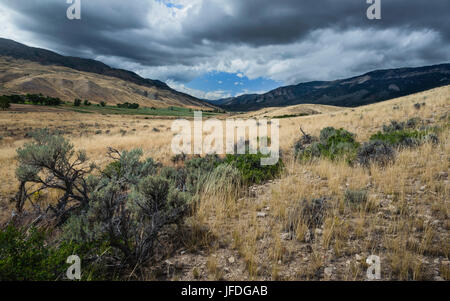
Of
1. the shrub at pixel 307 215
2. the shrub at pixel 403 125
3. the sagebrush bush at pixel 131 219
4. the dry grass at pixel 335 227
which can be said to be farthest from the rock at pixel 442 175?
the sagebrush bush at pixel 131 219

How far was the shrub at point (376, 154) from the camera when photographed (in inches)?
211

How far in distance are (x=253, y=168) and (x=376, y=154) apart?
11.3 ft

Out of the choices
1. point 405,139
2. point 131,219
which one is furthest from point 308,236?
point 405,139

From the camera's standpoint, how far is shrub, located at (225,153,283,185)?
18.4 ft

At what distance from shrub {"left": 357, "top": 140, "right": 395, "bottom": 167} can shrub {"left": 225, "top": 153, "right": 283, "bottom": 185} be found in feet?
7.52

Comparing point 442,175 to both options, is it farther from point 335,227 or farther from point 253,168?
point 253,168

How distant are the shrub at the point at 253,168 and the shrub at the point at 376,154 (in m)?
2.29

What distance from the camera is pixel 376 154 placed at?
5.63 meters

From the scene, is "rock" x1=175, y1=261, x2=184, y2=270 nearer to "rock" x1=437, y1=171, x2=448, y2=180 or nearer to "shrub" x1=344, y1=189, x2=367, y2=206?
"shrub" x1=344, y1=189, x2=367, y2=206

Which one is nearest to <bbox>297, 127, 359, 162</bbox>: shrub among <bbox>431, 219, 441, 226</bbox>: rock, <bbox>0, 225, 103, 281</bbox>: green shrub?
<bbox>431, 219, 441, 226</bbox>: rock

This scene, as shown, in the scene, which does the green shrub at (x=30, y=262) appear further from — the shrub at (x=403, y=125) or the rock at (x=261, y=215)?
the shrub at (x=403, y=125)

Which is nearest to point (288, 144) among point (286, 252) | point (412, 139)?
point (412, 139)
